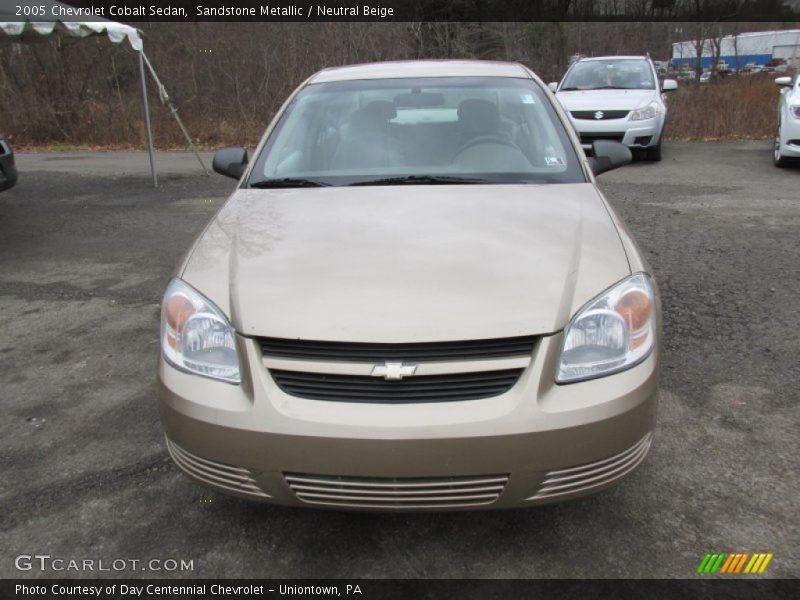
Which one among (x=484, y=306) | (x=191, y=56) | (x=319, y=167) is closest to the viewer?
(x=484, y=306)

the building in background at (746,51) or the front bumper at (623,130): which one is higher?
the building in background at (746,51)

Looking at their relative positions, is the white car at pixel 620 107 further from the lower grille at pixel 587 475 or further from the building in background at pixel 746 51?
the building in background at pixel 746 51

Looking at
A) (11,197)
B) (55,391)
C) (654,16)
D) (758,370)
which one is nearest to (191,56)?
(11,197)

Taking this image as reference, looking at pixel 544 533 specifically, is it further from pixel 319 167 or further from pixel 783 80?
pixel 783 80

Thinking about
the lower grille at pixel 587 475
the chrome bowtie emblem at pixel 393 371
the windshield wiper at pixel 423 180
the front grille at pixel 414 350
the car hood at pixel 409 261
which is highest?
the windshield wiper at pixel 423 180

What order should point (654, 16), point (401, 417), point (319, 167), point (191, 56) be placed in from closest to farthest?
1. point (401, 417)
2. point (319, 167)
3. point (191, 56)
4. point (654, 16)

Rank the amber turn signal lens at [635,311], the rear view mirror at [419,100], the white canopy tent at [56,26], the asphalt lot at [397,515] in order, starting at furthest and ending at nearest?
the white canopy tent at [56,26] → the rear view mirror at [419,100] → the asphalt lot at [397,515] → the amber turn signal lens at [635,311]

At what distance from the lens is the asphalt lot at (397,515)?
7.32ft

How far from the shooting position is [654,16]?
69.3ft

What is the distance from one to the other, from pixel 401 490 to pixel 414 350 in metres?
0.41

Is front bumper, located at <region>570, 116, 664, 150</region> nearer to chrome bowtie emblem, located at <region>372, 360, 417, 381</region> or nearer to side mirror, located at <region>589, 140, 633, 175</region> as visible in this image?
side mirror, located at <region>589, 140, 633, 175</region>

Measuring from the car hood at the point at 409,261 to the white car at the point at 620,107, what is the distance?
26.0 feet

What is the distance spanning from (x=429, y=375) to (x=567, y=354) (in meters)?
0.44

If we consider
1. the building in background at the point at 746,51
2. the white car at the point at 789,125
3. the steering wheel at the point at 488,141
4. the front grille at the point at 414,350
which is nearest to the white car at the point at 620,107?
the white car at the point at 789,125
